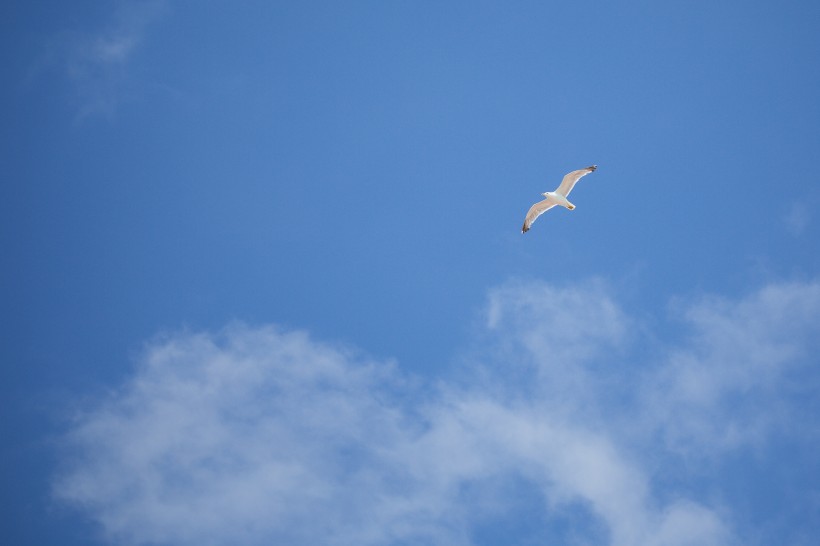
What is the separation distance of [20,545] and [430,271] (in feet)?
267

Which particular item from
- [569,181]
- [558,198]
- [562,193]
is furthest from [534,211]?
[569,181]

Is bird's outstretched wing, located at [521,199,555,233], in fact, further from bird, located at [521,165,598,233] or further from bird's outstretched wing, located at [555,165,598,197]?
bird's outstretched wing, located at [555,165,598,197]

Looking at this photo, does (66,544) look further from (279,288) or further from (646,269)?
(646,269)

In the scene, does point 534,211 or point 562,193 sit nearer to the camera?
point 562,193

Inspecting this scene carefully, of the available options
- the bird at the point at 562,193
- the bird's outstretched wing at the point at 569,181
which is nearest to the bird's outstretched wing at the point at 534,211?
the bird at the point at 562,193

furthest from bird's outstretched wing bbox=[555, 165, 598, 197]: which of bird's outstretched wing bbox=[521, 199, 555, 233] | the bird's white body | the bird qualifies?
bird's outstretched wing bbox=[521, 199, 555, 233]

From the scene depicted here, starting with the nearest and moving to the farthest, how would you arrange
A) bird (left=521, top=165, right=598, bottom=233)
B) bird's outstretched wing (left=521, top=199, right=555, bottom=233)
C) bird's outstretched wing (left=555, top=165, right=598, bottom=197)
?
bird's outstretched wing (left=555, top=165, right=598, bottom=197) < bird (left=521, top=165, right=598, bottom=233) < bird's outstretched wing (left=521, top=199, right=555, bottom=233)

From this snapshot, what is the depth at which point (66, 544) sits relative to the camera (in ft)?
209

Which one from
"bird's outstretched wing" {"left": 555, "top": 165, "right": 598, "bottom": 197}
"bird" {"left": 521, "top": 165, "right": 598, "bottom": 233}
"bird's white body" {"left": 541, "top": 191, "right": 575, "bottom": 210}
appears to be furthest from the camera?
"bird's white body" {"left": 541, "top": 191, "right": 575, "bottom": 210}

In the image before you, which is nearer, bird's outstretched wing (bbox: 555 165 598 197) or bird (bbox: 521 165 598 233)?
bird's outstretched wing (bbox: 555 165 598 197)

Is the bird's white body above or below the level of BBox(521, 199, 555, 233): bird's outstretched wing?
below

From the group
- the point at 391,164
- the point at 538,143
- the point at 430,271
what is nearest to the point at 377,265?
the point at 430,271

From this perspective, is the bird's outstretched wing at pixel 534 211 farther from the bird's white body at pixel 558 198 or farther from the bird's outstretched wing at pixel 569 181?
the bird's outstretched wing at pixel 569 181

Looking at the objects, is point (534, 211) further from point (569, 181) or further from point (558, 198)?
point (569, 181)
